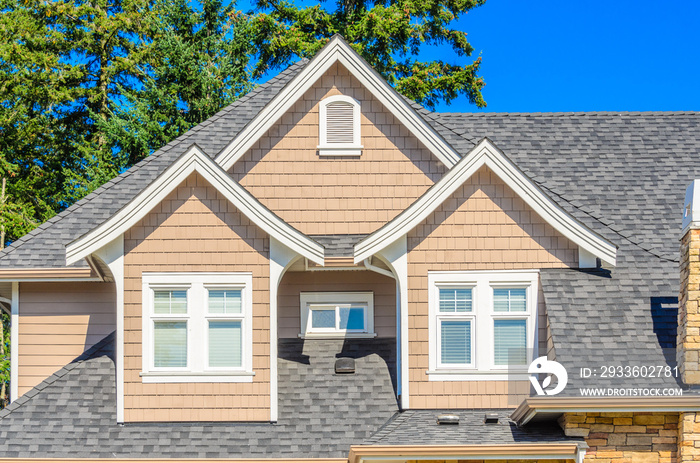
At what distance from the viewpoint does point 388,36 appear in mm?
27578

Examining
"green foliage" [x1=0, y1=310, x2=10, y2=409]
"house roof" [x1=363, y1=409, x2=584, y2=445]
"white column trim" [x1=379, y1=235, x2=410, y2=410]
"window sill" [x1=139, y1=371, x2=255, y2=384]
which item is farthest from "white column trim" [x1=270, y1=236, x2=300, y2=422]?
"green foliage" [x1=0, y1=310, x2=10, y2=409]

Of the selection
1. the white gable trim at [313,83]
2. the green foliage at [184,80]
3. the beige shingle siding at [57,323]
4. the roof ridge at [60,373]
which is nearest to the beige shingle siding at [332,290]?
the white gable trim at [313,83]

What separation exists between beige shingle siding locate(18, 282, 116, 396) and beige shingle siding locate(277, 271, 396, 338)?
289 centimetres

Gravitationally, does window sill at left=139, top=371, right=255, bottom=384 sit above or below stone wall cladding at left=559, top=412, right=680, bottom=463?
above

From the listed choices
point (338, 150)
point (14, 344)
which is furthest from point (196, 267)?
point (14, 344)

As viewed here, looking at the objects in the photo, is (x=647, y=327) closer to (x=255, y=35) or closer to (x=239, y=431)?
(x=239, y=431)

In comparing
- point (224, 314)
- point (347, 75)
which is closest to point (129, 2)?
point (347, 75)

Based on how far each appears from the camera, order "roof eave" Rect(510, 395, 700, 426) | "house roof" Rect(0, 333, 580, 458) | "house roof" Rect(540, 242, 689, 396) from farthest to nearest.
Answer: "house roof" Rect(0, 333, 580, 458) → "house roof" Rect(540, 242, 689, 396) → "roof eave" Rect(510, 395, 700, 426)

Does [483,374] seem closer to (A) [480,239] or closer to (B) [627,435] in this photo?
(A) [480,239]

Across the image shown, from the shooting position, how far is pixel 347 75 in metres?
14.0

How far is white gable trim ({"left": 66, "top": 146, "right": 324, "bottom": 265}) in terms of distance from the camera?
12.0 m

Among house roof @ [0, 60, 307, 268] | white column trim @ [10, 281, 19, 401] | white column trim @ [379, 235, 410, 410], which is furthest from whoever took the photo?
white column trim @ [10, 281, 19, 401]

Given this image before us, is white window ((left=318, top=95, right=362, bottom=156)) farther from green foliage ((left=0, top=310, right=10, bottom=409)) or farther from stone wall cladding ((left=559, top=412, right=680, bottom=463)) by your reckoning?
green foliage ((left=0, top=310, right=10, bottom=409))

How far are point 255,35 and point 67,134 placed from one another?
766 centimetres
